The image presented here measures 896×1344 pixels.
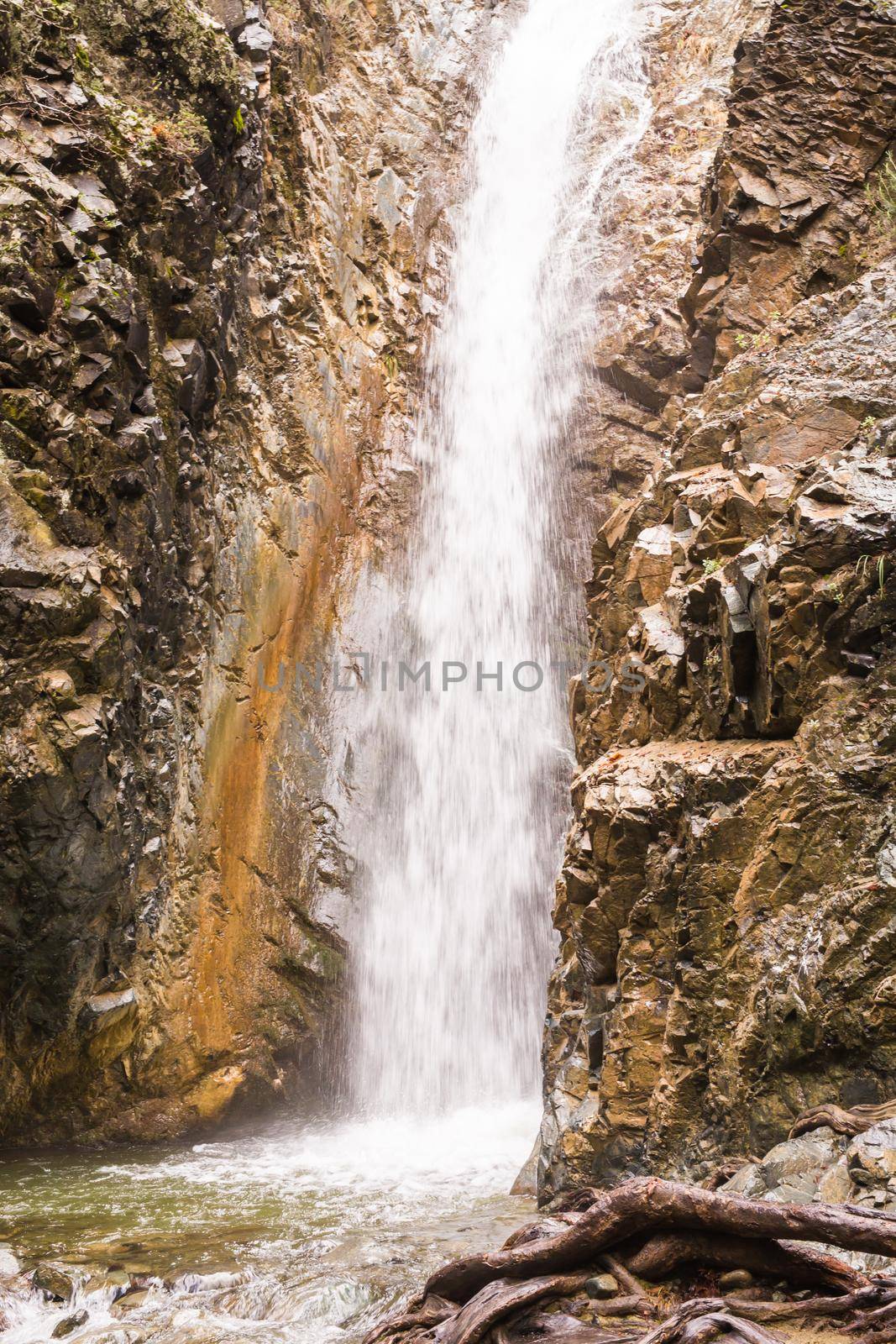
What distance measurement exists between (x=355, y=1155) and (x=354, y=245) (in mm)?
15556

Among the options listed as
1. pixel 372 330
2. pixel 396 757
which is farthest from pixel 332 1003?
pixel 372 330

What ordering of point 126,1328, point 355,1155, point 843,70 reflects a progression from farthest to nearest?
point 843,70 → point 355,1155 → point 126,1328

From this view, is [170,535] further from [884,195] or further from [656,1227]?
[656,1227]

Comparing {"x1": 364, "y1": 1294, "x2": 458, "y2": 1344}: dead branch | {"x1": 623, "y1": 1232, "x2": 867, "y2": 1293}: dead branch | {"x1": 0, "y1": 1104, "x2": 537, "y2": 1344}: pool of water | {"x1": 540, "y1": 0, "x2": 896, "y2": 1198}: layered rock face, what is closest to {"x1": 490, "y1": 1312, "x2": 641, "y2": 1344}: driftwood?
{"x1": 623, "y1": 1232, "x2": 867, "y2": 1293}: dead branch

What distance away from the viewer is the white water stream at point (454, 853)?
679cm

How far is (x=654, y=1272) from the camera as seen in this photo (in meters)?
3.87

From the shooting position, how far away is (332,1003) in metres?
13.3

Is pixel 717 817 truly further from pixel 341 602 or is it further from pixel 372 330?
pixel 372 330

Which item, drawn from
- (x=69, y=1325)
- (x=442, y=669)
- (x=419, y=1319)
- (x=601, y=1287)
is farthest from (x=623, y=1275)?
(x=442, y=669)

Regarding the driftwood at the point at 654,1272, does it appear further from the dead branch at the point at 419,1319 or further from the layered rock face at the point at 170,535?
the layered rock face at the point at 170,535

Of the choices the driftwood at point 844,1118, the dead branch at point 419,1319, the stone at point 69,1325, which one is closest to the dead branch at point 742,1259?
the dead branch at point 419,1319

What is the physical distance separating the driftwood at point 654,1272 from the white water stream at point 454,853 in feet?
5.76

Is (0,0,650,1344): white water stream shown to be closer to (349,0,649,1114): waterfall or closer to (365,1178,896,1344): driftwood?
(349,0,649,1114): waterfall

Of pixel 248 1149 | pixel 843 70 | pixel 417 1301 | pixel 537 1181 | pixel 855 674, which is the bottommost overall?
pixel 248 1149
